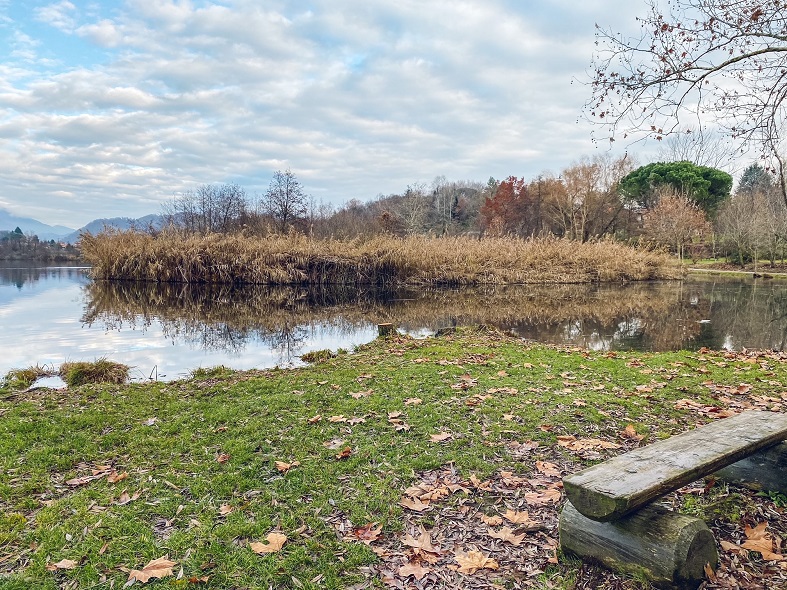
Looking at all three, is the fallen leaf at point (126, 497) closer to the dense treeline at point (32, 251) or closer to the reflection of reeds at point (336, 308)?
the reflection of reeds at point (336, 308)

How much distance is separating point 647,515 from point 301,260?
20.1 m

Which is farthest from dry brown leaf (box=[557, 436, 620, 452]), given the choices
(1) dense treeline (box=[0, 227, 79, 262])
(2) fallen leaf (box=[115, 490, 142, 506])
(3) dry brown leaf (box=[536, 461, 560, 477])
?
(1) dense treeline (box=[0, 227, 79, 262])

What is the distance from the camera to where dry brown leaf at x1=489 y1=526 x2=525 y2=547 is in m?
2.85

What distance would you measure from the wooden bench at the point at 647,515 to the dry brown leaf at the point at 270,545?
5.36 feet

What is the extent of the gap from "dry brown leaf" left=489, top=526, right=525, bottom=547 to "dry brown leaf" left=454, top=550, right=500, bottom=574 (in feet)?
0.68

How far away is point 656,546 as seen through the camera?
2.29m

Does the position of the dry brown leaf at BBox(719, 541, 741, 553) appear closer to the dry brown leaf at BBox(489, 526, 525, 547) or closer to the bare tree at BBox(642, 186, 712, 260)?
the dry brown leaf at BBox(489, 526, 525, 547)

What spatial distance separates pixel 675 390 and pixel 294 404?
4.51m

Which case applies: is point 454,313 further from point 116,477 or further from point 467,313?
point 116,477

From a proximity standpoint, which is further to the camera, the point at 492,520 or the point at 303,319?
the point at 303,319

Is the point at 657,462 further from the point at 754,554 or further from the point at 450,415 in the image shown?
the point at 450,415

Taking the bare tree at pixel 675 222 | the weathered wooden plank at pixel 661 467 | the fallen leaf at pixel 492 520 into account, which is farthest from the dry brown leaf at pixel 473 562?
the bare tree at pixel 675 222

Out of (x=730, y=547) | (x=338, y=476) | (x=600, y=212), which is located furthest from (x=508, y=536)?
(x=600, y=212)

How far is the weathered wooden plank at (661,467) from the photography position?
2.27 metres
